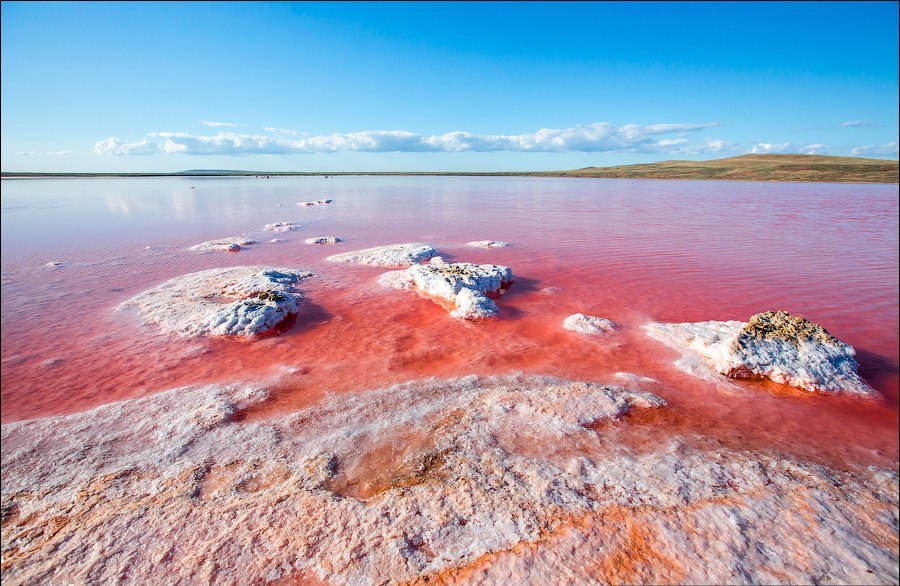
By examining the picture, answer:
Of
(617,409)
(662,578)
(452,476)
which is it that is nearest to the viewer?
(662,578)

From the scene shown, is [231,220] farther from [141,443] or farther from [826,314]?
[826,314]

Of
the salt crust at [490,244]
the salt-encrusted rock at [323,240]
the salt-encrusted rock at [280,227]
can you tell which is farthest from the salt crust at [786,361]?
the salt-encrusted rock at [280,227]

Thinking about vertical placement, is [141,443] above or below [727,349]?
below

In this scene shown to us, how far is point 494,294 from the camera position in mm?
9930

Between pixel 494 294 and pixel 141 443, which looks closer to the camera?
pixel 141 443

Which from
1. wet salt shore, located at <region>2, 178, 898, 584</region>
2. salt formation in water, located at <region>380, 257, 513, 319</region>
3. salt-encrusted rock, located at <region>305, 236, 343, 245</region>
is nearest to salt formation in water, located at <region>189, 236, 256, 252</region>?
salt-encrusted rock, located at <region>305, 236, 343, 245</region>

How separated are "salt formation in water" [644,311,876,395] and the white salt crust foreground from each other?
2.03 m

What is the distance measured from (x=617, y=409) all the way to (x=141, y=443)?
616cm

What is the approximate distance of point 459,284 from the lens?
970cm

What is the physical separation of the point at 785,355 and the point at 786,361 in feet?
0.37

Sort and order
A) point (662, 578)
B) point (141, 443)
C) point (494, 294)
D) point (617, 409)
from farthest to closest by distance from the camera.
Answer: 1. point (494, 294)
2. point (617, 409)
3. point (141, 443)
4. point (662, 578)

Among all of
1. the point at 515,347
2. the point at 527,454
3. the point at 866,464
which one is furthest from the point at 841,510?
the point at 515,347

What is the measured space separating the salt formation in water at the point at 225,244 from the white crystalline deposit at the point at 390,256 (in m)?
5.05

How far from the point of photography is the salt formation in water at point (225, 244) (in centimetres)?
1579
